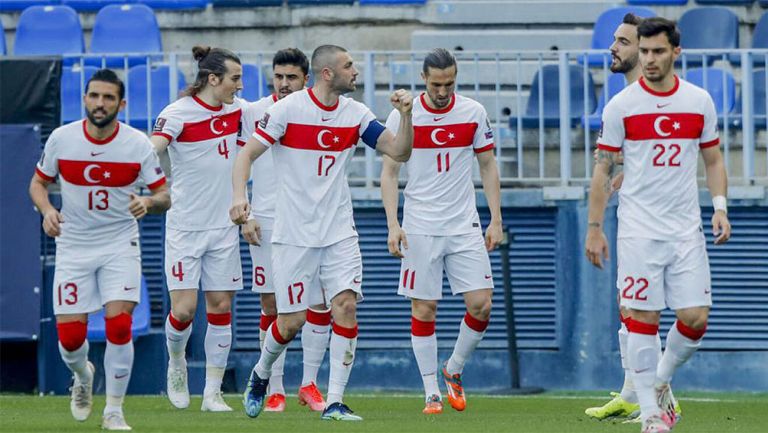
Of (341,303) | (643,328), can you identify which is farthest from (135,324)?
(643,328)

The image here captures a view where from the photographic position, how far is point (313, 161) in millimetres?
11375

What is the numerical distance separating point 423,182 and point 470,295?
33.7 inches

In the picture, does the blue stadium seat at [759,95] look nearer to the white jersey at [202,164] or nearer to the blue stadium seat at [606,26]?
the blue stadium seat at [606,26]

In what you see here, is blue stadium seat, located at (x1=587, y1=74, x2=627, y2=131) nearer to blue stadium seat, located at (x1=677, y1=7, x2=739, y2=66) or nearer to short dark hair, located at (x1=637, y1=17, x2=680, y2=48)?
blue stadium seat, located at (x1=677, y1=7, x2=739, y2=66)

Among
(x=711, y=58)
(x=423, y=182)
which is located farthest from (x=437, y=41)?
(x=423, y=182)

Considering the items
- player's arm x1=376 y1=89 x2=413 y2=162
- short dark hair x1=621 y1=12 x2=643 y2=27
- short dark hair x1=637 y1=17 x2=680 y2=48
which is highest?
short dark hair x1=621 y1=12 x2=643 y2=27

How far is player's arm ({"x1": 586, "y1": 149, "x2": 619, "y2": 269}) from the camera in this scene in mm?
9781

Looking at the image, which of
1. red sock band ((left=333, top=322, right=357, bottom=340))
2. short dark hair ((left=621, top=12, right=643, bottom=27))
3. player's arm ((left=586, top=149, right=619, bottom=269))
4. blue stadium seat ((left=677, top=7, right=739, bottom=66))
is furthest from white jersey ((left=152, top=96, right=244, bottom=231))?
blue stadium seat ((left=677, top=7, right=739, bottom=66))

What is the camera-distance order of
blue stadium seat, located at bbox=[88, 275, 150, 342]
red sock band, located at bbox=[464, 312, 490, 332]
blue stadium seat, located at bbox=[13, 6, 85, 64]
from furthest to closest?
blue stadium seat, located at bbox=[13, 6, 85, 64] → blue stadium seat, located at bbox=[88, 275, 150, 342] → red sock band, located at bbox=[464, 312, 490, 332]

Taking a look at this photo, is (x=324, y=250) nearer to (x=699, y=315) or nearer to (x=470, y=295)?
(x=470, y=295)

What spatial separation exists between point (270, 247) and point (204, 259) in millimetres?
515

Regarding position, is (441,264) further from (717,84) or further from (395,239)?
(717,84)

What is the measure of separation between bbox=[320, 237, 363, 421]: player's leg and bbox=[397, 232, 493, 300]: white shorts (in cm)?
92

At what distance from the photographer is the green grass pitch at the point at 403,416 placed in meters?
10.6
